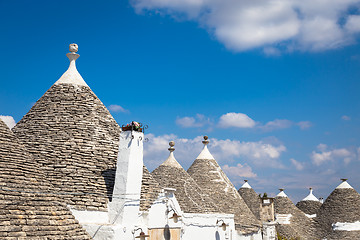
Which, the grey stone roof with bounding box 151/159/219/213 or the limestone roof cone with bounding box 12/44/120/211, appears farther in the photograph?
the grey stone roof with bounding box 151/159/219/213

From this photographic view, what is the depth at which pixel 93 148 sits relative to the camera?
491 inches

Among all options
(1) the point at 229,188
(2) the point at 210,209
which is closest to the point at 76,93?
(2) the point at 210,209

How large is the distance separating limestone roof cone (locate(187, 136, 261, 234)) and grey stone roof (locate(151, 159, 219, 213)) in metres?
2.37

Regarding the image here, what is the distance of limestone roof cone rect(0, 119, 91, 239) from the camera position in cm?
791

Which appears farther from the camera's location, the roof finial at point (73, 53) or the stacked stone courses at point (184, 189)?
the stacked stone courses at point (184, 189)

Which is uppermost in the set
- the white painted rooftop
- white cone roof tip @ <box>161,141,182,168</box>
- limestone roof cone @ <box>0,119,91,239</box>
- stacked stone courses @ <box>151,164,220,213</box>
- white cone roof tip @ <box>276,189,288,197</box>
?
the white painted rooftop

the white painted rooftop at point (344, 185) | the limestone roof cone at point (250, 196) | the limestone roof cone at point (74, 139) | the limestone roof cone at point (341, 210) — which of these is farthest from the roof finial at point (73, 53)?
the white painted rooftop at point (344, 185)

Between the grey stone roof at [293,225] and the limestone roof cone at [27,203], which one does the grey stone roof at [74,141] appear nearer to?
the limestone roof cone at [27,203]

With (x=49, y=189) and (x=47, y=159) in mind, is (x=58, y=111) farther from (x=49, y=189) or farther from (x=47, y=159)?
(x=49, y=189)

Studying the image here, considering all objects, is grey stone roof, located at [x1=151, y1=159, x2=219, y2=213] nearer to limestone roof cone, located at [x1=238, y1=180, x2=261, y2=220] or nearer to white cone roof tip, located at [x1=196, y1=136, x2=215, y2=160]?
white cone roof tip, located at [x1=196, y1=136, x2=215, y2=160]

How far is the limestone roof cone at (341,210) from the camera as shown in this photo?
1227 inches

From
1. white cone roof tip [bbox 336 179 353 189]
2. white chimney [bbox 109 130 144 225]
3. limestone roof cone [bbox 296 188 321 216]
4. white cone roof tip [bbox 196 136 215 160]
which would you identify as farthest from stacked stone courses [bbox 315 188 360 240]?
white chimney [bbox 109 130 144 225]

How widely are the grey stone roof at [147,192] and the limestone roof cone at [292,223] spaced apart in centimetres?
2025

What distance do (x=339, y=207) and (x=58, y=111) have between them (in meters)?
26.8
